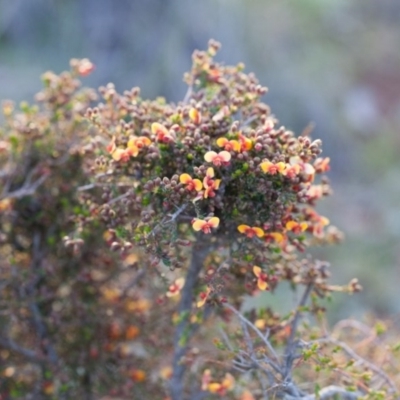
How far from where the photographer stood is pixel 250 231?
136cm

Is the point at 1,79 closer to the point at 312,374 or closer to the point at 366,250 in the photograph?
the point at 366,250

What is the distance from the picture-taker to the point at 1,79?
6.57 meters

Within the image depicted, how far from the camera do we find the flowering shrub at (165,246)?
1.35 m

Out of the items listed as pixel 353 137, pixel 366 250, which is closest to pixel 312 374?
pixel 366 250

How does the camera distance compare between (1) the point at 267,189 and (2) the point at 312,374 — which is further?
(2) the point at 312,374

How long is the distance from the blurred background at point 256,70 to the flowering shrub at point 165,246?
351 cm

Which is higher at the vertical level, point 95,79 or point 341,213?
point 95,79

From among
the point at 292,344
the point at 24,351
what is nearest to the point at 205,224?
the point at 292,344

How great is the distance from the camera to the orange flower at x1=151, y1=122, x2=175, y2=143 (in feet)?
4.53

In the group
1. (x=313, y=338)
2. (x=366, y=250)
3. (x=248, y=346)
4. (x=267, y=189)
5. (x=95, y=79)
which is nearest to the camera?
(x=267, y=189)

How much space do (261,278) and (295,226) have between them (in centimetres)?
13

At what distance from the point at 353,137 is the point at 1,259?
6829mm

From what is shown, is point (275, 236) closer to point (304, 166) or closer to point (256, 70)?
point (304, 166)

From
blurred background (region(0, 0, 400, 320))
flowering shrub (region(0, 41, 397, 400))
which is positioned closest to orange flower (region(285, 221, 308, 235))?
flowering shrub (region(0, 41, 397, 400))
